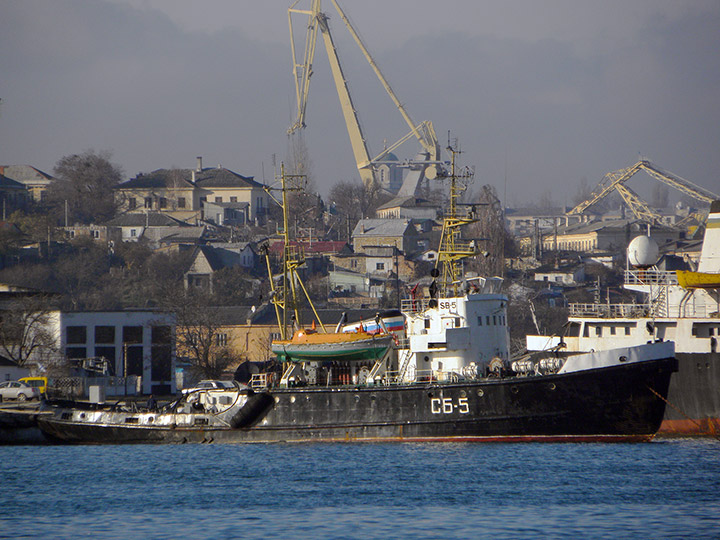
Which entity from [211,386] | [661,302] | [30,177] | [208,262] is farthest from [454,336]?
[30,177]

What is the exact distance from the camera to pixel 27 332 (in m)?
64.3

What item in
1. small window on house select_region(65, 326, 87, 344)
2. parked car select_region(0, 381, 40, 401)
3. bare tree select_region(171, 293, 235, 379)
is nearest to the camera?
parked car select_region(0, 381, 40, 401)

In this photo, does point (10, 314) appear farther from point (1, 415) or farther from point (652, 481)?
point (652, 481)

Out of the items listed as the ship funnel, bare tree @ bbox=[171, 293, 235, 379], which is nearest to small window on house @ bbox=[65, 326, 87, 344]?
bare tree @ bbox=[171, 293, 235, 379]

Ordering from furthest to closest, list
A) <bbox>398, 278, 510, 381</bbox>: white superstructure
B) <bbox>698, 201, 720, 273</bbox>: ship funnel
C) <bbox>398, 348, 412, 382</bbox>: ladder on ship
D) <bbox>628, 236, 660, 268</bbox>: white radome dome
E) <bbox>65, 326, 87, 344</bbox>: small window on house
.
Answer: <bbox>65, 326, 87, 344</bbox>: small window on house, <bbox>698, 201, 720, 273</bbox>: ship funnel, <bbox>628, 236, 660, 268</bbox>: white radome dome, <bbox>398, 348, 412, 382</bbox>: ladder on ship, <bbox>398, 278, 510, 381</bbox>: white superstructure

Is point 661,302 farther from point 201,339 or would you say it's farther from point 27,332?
Answer: point 201,339

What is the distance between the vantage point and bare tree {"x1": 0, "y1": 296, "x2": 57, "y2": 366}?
63.9m

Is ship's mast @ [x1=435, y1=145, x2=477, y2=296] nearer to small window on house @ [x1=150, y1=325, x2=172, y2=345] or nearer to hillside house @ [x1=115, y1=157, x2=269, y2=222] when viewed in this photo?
small window on house @ [x1=150, y1=325, x2=172, y2=345]

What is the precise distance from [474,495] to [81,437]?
20.9m

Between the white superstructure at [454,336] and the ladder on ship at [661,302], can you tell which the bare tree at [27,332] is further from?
the ladder on ship at [661,302]

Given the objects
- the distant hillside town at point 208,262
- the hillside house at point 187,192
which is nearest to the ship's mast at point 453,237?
the distant hillside town at point 208,262

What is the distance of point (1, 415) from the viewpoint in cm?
4644

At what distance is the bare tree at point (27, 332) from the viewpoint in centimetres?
6390

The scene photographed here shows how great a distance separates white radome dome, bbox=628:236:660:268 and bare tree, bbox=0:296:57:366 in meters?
34.3
